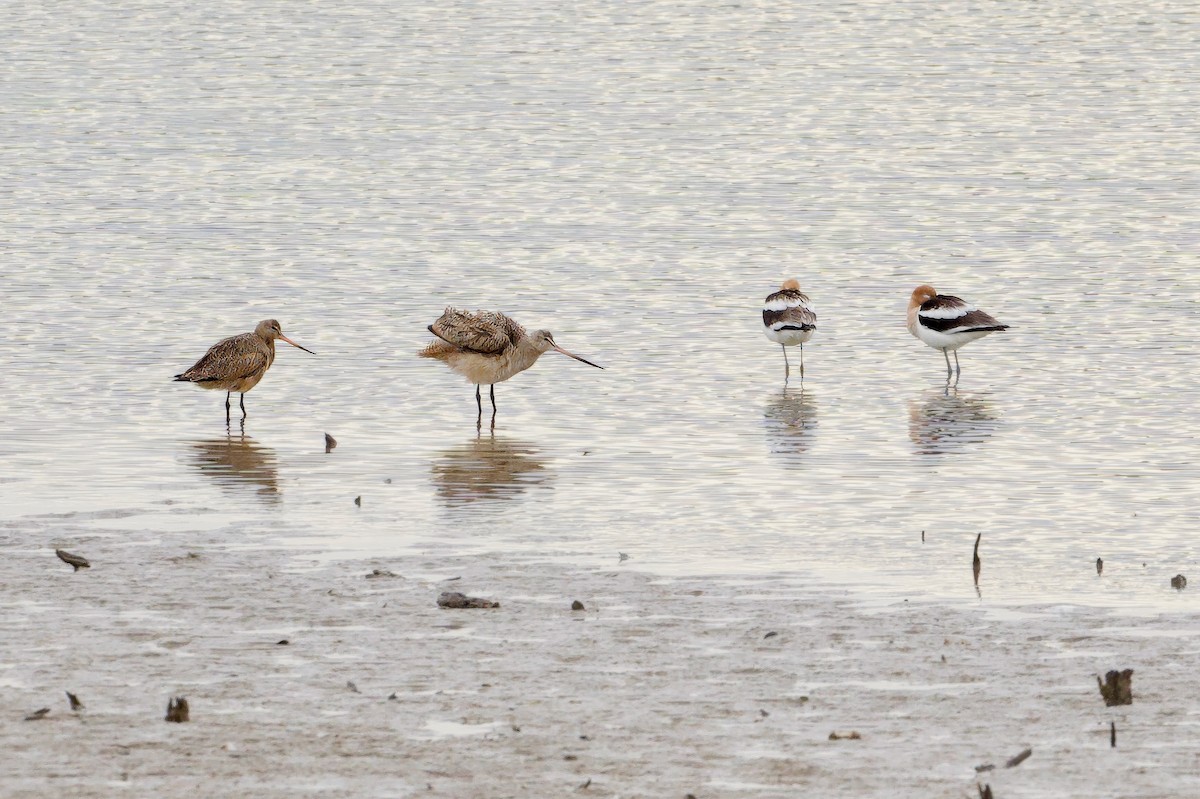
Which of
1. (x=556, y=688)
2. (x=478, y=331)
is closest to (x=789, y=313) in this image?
(x=478, y=331)

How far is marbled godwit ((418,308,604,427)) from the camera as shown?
18.7 meters

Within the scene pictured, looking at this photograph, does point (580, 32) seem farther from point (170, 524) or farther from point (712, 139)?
point (170, 524)

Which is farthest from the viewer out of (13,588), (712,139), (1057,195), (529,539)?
(712,139)

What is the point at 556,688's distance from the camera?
897 centimetres

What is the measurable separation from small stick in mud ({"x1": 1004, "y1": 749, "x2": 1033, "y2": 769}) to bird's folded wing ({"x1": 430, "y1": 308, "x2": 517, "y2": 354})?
1115 cm

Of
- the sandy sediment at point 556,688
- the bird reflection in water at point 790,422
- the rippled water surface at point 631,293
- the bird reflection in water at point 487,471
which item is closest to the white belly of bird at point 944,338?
the rippled water surface at point 631,293

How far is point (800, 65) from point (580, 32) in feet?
32.7

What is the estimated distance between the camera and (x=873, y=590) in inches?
433

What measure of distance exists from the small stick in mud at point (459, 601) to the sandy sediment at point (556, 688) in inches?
2.2

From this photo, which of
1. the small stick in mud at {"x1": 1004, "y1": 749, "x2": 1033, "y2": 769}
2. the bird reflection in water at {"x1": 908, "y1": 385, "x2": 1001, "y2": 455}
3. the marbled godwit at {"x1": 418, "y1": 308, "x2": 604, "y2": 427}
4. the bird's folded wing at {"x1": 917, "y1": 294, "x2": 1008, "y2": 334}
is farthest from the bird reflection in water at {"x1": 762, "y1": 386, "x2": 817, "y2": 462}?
the small stick in mud at {"x1": 1004, "y1": 749, "x2": 1033, "y2": 769}

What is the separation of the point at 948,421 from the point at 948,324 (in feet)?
12.0

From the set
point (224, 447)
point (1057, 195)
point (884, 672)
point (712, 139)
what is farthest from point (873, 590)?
point (712, 139)

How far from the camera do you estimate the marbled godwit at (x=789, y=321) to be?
21.3 meters

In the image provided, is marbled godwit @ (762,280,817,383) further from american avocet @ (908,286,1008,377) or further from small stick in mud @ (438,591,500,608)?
small stick in mud @ (438,591,500,608)
